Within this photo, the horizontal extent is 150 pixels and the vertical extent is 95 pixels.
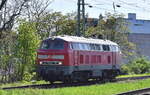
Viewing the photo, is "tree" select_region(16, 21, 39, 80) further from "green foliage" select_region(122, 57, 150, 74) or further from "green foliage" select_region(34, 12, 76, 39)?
"green foliage" select_region(122, 57, 150, 74)

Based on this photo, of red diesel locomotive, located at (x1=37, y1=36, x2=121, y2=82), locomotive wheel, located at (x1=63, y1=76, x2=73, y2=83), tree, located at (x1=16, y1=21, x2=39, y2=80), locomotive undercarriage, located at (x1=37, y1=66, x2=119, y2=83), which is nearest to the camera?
locomotive undercarriage, located at (x1=37, y1=66, x2=119, y2=83)

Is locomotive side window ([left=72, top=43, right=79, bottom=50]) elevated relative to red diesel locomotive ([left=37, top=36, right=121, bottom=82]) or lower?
elevated

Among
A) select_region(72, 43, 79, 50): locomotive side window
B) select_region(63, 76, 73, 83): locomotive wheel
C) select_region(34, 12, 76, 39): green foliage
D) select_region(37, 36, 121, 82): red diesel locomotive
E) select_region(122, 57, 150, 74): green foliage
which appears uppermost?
select_region(34, 12, 76, 39): green foliage

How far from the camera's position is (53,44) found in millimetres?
24453

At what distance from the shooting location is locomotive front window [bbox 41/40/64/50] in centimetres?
2409

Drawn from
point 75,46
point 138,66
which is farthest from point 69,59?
point 138,66

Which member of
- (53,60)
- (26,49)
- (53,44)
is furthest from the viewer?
(26,49)

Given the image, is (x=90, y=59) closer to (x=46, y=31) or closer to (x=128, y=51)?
(x=46, y=31)

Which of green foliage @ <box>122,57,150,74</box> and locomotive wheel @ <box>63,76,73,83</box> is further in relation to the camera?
green foliage @ <box>122,57,150,74</box>

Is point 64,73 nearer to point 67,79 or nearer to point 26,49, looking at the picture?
point 67,79

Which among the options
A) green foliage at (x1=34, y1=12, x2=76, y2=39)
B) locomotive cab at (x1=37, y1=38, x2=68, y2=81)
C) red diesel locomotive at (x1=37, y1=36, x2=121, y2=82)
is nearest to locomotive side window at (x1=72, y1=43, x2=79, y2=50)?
red diesel locomotive at (x1=37, y1=36, x2=121, y2=82)

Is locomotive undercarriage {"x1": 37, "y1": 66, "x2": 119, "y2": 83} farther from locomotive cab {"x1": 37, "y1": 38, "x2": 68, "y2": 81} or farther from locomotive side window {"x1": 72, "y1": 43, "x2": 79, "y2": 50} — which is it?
locomotive side window {"x1": 72, "y1": 43, "x2": 79, "y2": 50}

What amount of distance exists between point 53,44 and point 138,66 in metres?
30.3

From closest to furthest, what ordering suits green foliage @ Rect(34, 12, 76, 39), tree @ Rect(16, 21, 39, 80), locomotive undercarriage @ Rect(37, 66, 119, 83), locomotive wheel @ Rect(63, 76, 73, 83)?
locomotive undercarriage @ Rect(37, 66, 119, 83)
locomotive wheel @ Rect(63, 76, 73, 83)
tree @ Rect(16, 21, 39, 80)
green foliage @ Rect(34, 12, 76, 39)
